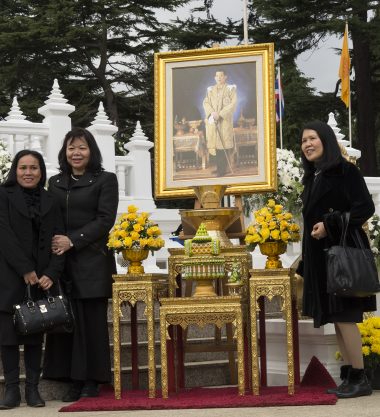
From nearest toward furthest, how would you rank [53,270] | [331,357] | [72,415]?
1. [72,415]
2. [53,270]
3. [331,357]

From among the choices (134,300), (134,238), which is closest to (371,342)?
(134,300)

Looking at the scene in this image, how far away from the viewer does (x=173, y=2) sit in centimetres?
2745

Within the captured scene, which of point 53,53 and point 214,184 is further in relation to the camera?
point 53,53

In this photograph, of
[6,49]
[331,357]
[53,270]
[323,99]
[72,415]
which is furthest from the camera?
[6,49]

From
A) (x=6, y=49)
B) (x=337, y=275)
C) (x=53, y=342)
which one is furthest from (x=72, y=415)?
(x=6, y=49)

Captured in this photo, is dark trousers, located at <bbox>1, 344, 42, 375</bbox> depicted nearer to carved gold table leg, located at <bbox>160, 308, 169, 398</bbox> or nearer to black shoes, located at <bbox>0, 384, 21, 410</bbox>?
black shoes, located at <bbox>0, 384, 21, 410</bbox>

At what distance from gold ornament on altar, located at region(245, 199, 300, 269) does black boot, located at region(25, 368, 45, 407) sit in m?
1.62

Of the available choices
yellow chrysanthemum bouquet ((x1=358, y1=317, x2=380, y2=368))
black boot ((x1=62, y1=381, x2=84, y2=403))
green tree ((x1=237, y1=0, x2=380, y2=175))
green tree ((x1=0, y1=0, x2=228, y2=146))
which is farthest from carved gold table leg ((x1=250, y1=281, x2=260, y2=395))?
green tree ((x1=0, y1=0, x2=228, y2=146))

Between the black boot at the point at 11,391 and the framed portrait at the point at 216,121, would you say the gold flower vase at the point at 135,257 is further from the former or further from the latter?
the black boot at the point at 11,391

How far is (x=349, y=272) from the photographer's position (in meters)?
6.46

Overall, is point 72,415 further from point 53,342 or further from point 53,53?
point 53,53

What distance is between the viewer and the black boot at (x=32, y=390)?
263 inches

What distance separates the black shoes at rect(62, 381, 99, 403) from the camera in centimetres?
698

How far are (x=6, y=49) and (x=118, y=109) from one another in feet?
10.4
